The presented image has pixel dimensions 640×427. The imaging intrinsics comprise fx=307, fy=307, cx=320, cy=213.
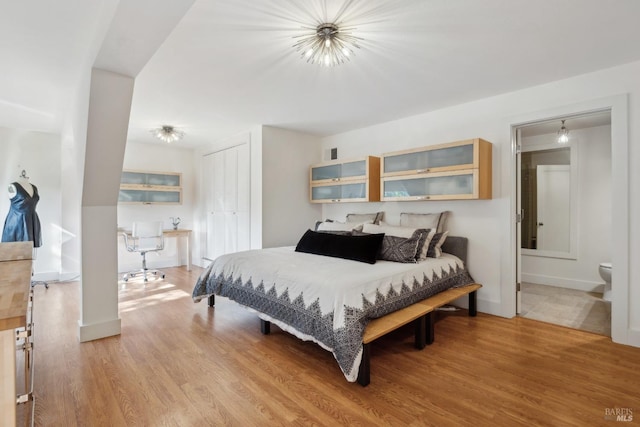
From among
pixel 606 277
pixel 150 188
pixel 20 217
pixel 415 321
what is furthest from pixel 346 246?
pixel 150 188

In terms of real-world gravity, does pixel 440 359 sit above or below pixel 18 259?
below

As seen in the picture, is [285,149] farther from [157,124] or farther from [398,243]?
[398,243]

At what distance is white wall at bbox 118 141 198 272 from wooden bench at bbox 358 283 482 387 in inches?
206

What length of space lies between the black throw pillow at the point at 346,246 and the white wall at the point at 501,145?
1.27m

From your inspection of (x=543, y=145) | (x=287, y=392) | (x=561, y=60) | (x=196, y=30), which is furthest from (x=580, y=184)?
(x=196, y=30)

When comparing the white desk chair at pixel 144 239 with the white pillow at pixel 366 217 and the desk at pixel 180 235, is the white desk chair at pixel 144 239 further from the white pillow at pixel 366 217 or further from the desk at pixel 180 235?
the white pillow at pixel 366 217

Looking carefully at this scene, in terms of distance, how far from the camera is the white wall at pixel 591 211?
4297 mm

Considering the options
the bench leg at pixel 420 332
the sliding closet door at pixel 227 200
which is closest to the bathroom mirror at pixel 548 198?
the bench leg at pixel 420 332

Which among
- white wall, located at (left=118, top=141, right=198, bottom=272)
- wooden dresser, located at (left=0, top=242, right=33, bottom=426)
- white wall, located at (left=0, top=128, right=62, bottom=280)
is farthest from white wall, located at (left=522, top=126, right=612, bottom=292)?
white wall, located at (left=0, top=128, right=62, bottom=280)

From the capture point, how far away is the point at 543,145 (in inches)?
189

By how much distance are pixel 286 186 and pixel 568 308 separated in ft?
13.2

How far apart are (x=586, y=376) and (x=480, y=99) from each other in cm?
283

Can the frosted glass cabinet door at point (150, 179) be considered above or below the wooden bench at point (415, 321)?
above

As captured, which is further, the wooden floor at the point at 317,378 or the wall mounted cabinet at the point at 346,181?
the wall mounted cabinet at the point at 346,181
